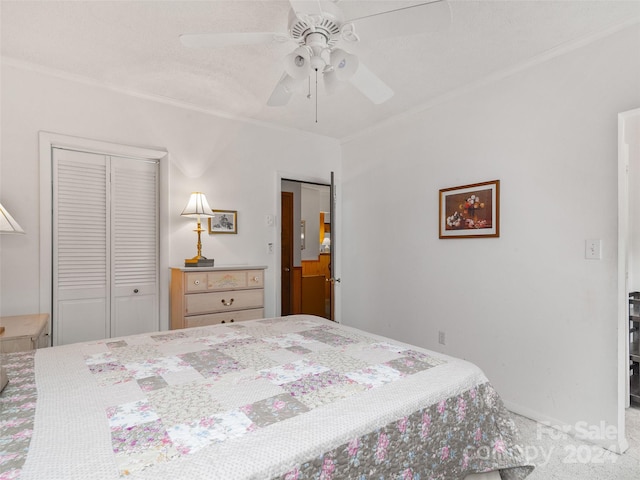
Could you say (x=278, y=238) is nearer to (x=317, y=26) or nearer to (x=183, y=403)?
(x=317, y=26)

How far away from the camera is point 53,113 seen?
2.68 m

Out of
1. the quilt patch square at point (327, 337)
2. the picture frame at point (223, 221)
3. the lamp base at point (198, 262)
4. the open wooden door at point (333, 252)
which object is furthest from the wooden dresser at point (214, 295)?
the quilt patch square at point (327, 337)

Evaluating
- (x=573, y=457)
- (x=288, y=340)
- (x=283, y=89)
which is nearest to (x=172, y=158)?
(x=283, y=89)

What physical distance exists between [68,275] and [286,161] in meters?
2.23

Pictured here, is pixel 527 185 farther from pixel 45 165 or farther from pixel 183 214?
pixel 45 165

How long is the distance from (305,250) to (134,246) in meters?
2.83

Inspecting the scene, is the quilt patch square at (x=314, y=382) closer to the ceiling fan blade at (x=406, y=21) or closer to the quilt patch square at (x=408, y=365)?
the quilt patch square at (x=408, y=365)

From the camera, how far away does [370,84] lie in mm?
1905

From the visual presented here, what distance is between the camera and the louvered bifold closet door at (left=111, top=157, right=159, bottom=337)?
2.96m

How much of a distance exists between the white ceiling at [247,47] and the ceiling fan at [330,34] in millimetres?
94

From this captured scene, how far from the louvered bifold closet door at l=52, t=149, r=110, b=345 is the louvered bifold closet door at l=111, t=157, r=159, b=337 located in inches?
2.9

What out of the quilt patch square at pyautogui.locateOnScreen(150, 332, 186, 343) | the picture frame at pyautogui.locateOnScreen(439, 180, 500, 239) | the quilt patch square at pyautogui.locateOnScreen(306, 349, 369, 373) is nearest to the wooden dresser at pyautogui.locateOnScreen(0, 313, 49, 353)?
the quilt patch square at pyautogui.locateOnScreen(150, 332, 186, 343)

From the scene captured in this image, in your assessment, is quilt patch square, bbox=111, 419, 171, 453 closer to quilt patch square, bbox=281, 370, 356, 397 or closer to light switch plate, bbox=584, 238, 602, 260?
quilt patch square, bbox=281, 370, 356, 397

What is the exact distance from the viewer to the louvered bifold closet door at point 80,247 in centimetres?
272
